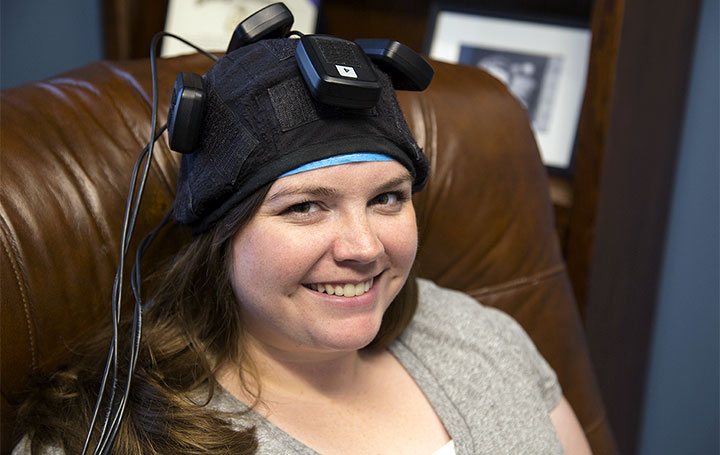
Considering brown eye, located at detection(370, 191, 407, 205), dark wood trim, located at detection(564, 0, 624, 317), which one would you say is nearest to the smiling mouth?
brown eye, located at detection(370, 191, 407, 205)

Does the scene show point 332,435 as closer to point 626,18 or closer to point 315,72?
point 315,72

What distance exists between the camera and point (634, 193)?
6.14 feet

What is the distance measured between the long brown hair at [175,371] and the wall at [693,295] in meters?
1.27

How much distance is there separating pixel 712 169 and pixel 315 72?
1320mm

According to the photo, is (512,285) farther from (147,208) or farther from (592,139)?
(147,208)

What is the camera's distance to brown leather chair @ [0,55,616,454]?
3.87ft

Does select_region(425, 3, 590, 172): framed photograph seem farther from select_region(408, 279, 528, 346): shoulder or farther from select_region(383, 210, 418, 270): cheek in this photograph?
select_region(383, 210, 418, 270): cheek

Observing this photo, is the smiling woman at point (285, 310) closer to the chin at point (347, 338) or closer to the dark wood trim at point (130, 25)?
the chin at point (347, 338)

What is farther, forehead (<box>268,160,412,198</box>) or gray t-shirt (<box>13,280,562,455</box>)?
gray t-shirt (<box>13,280,562,455</box>)

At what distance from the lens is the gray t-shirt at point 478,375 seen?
4.17 feet

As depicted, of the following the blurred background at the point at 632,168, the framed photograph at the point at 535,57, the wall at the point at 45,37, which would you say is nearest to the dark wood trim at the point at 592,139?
the blurred background at the point at 632,168

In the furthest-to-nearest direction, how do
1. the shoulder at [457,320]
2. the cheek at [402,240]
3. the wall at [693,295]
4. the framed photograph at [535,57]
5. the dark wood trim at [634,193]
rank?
the wall at [693,295] → the framed photograph at [535,57] → the dark wood trim at [634,193] → the shoulder at [457,320] → the cheek at [402,240]

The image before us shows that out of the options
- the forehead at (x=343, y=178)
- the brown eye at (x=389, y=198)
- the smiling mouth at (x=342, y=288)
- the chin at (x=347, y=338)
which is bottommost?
the chin at (x=347, y=338)

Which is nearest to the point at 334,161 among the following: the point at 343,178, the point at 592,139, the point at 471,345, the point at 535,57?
the point at 343,178
